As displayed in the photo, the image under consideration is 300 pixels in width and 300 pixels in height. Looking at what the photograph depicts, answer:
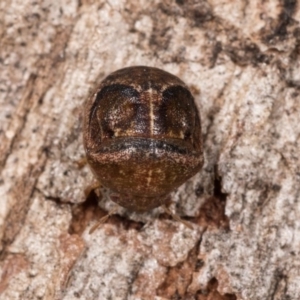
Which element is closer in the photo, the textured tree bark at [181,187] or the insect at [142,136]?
the insect at [142,136]

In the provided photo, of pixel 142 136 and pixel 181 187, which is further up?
pixel 142 136

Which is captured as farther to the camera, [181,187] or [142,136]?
[181,187]

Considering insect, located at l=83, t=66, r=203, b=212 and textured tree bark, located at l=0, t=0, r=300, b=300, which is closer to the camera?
insect, located at l=83, t=66, r=203, b=212

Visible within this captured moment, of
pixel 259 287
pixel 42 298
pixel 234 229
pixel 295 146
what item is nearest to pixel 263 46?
pixel 295 146

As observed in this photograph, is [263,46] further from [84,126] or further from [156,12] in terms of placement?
[84,126]
